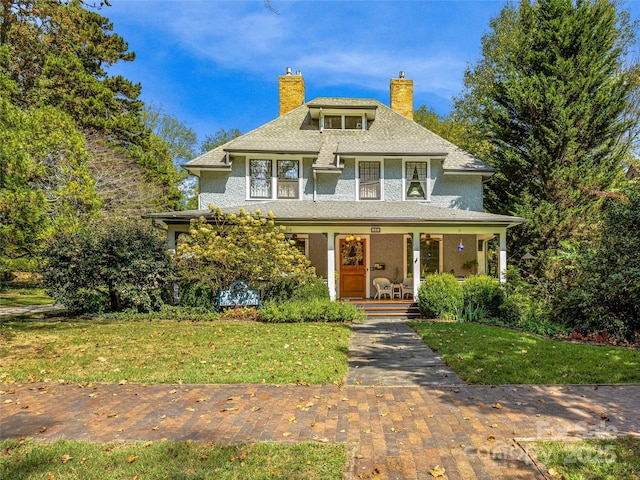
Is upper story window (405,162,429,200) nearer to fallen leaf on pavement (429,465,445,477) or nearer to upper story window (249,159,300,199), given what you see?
upper story window (249,159,300,199)

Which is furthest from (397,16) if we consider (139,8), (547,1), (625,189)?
(547,1)

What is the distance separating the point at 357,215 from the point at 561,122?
9.60 m

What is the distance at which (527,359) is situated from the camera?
7.00 m

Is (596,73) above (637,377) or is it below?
above

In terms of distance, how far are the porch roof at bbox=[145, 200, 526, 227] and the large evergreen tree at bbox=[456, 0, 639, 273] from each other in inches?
113

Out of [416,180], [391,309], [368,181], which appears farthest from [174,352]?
[416,180]

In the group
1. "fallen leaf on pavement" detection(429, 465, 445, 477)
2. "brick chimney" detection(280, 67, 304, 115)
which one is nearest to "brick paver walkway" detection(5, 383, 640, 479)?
"fallen leaf on pavement" detection(429, 465, 445, 477)

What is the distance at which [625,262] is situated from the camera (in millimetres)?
9898

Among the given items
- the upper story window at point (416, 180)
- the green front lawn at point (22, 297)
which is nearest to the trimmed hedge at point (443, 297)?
the upper story window at point (416, 180)

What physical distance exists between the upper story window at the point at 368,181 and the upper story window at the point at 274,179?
2687mm

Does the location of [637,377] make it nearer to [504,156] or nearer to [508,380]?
[508,380]

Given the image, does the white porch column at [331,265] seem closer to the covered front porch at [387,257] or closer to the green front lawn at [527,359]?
the covered front porch at [387,257]

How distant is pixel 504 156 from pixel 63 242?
57.4 ft

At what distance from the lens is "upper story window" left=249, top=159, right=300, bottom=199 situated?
16484mm
